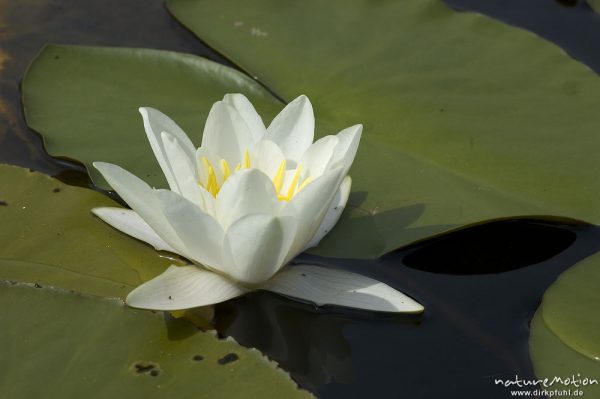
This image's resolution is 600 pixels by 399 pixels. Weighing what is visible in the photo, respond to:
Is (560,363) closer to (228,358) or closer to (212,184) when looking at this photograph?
(228,358)

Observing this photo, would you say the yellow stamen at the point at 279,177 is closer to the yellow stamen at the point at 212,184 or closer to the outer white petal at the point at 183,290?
the yellow stamen at the point at 212,184

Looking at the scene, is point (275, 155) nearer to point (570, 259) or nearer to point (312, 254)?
point (312, 254)

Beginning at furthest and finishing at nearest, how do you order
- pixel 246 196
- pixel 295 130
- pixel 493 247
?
pixel 493 247, pixel 295 130, pixel 246 196

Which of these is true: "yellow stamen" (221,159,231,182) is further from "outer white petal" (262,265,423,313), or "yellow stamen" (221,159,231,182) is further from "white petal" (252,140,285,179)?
"outer white petal" (262,265,423,313)

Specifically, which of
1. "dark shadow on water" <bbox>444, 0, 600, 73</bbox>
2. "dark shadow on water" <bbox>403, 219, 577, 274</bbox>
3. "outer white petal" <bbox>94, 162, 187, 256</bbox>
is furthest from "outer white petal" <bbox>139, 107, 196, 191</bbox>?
"dark shadow on water" <bbox>444, 0, 600, 73</bbox>

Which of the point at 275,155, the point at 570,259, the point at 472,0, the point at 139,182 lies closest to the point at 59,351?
the point at 139,182

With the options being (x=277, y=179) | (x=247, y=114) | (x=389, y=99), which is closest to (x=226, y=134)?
(x=247, y=114)

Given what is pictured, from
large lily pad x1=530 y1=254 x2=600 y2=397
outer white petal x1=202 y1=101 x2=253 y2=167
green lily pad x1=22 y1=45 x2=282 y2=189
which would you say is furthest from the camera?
green lily pad x1=22 y1=45 x2=282 y2=189
